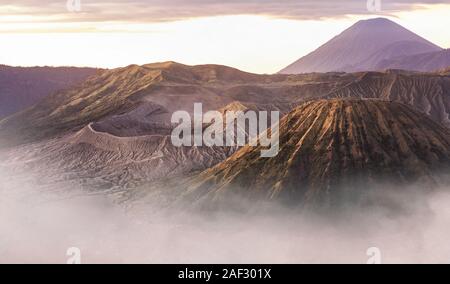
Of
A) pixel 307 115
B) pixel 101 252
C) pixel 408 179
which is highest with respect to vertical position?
pixel 307 115

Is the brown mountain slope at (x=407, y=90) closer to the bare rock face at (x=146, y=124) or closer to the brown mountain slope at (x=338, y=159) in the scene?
the bare rock face at (x=146, y=124)

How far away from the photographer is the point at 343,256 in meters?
77.6

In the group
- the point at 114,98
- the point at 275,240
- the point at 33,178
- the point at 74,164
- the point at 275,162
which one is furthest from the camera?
the point at 114,98

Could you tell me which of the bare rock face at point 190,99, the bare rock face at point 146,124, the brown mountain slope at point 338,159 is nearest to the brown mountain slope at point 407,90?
the bare rock face at point 190,99

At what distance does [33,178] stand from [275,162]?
5288cm

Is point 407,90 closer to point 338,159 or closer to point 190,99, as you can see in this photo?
point 190,99

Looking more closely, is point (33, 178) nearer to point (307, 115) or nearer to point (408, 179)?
point (307, 115)

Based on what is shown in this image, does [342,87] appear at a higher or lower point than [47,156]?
higher

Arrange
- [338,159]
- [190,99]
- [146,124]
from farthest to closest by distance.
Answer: [190,99] → [146,124] → [338,159]

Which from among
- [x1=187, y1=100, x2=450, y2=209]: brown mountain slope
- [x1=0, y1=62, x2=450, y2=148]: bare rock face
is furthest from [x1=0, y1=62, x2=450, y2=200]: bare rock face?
A: [x1=187, y1=100, x2=450, y2=209]: brown mountain slope

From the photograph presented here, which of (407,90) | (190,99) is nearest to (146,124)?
(190,99)

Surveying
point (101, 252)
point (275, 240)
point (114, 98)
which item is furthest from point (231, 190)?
point (114, 98)

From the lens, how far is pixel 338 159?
9625 centimetres

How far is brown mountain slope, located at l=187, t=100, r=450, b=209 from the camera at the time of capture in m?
93.4
